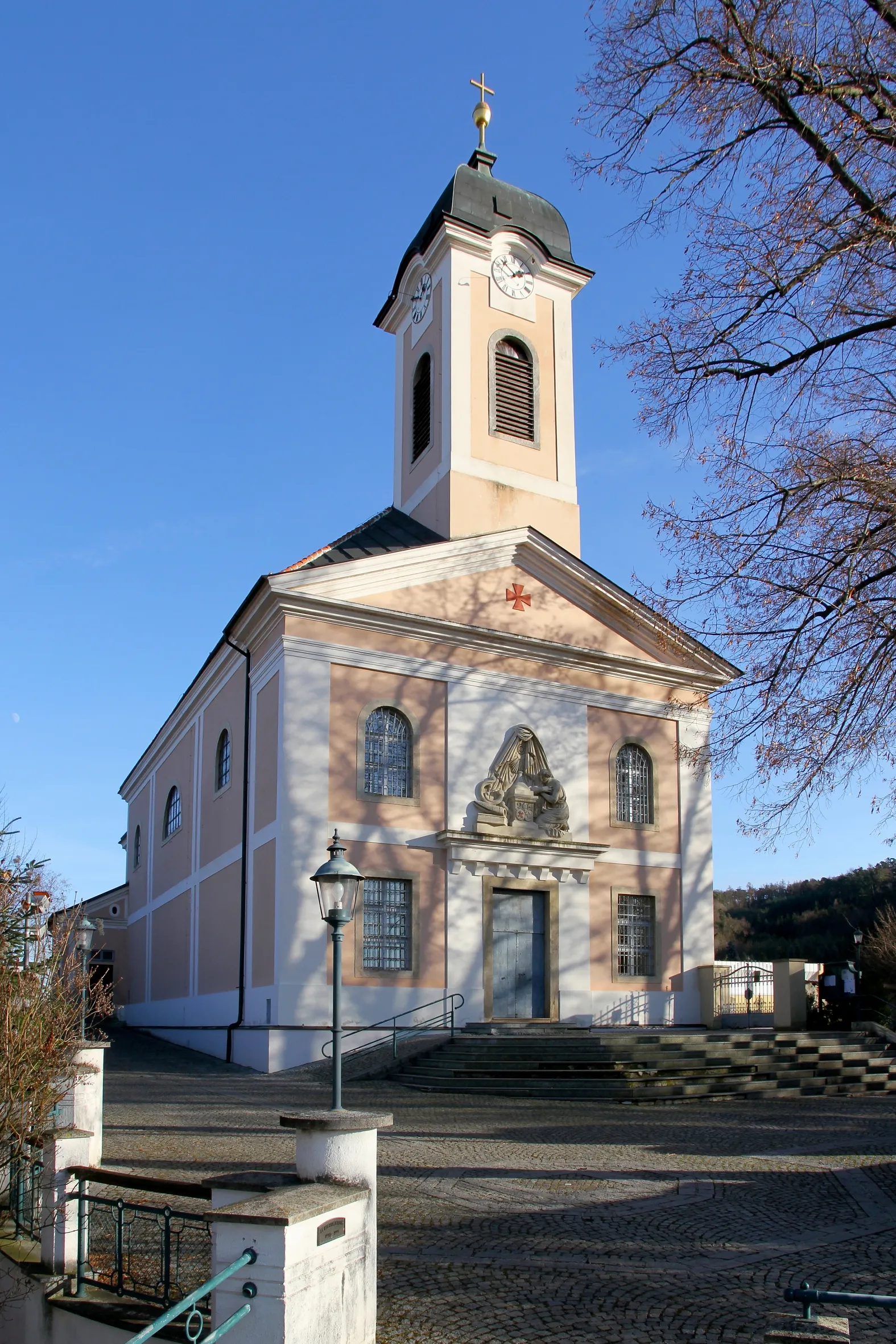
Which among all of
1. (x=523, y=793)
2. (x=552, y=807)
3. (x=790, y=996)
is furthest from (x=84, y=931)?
(x=790, y=996)

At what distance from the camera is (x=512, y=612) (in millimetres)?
24641

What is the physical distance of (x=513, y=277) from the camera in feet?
90.9

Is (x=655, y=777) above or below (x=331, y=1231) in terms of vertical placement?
above

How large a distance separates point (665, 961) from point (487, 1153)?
1415cm

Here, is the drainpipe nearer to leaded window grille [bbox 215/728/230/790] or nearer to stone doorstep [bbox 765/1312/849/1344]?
leaded window grille [bbox 215/728/230/790]

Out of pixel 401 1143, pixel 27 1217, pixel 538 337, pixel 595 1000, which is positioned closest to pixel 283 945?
pixel 595 1000

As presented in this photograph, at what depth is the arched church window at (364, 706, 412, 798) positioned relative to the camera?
2222 cm

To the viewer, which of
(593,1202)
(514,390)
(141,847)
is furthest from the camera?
(141,847)

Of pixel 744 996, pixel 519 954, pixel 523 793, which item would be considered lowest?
pixel 744 996

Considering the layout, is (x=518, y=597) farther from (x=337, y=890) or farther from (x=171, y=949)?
(x=337, y=890)

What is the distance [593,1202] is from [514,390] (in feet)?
68.2

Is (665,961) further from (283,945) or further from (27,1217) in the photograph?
(27,1217)

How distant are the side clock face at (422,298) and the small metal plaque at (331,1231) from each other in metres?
24.8

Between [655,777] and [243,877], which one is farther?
[655,777]
